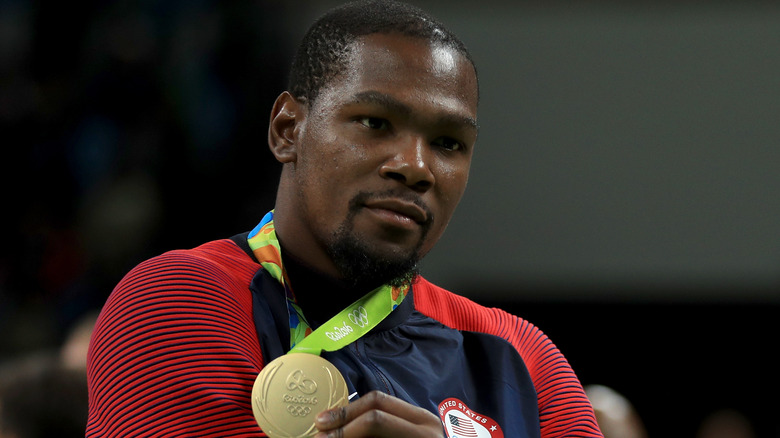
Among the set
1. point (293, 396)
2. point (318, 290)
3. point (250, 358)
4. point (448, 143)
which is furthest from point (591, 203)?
point (293, 396)

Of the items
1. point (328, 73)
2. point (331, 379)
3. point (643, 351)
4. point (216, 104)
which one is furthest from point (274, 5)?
point (331, 379)

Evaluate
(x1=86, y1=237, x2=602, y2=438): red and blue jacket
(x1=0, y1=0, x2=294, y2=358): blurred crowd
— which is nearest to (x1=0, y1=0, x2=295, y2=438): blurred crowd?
(x1=0, y1=0, x2=294, y2=358): blurred crowd

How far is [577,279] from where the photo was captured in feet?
17.6

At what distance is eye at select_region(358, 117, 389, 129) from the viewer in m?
1.76

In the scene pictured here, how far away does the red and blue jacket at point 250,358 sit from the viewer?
1.51 m

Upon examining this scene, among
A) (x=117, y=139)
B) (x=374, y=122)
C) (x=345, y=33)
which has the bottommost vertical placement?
(x=117, y=139)

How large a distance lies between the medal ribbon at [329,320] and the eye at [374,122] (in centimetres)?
28

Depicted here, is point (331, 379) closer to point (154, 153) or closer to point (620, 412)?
point (620, 412)

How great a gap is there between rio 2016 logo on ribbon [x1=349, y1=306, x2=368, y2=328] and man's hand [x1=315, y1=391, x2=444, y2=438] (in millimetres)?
371

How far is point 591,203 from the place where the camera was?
537cm

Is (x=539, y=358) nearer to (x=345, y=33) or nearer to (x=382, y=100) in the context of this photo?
(x=382, y=100)

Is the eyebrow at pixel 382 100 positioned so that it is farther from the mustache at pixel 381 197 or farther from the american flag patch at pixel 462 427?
the american flag patch at pixel 462 427

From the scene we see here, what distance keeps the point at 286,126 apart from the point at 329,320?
0.44 m

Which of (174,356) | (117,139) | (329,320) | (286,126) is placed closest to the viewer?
(174,356)
